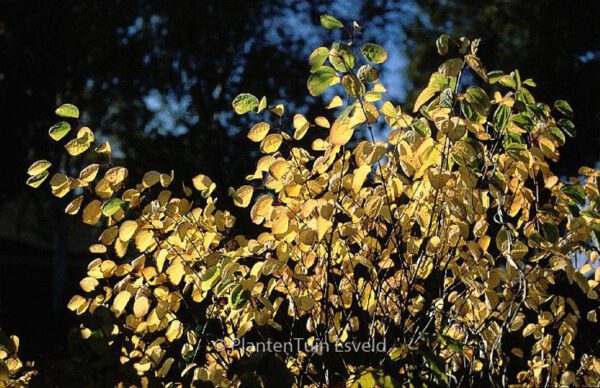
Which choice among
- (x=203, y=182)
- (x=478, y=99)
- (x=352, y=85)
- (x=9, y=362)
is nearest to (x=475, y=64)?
(x=478, y=99)

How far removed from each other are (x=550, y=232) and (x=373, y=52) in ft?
2.07

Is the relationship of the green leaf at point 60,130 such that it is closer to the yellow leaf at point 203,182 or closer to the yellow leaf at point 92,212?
the yellow leaf at point 92,212

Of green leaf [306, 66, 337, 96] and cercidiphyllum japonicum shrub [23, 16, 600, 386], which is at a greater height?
green leaf [306, 66, 337, 96]

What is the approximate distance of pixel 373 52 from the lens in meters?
1.63

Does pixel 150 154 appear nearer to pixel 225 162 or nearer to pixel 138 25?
pixel 225 162

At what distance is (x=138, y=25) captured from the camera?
38.1 feet

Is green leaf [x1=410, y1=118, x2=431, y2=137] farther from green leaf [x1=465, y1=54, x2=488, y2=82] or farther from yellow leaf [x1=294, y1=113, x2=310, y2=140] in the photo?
yellow leaf [x1=294, y1=113, x2=310, y2=140]

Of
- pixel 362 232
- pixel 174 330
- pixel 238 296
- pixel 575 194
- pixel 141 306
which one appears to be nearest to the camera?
pixel 238 296

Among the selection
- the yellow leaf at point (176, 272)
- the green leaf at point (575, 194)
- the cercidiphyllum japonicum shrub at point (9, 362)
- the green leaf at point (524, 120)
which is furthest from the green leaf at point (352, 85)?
the cercidiphyllum japonicum shrub at point (9, 362)

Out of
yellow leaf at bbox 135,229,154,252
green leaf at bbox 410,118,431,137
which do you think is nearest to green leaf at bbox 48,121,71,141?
yellow leaf at bbox 135,229,154,252

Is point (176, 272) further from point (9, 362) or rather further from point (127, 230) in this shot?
point (9, 362)

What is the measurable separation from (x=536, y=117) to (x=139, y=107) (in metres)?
10.3

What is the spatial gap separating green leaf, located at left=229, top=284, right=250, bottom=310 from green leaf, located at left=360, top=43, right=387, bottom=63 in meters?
0.64

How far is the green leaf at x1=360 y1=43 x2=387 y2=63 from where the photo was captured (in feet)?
5.30
